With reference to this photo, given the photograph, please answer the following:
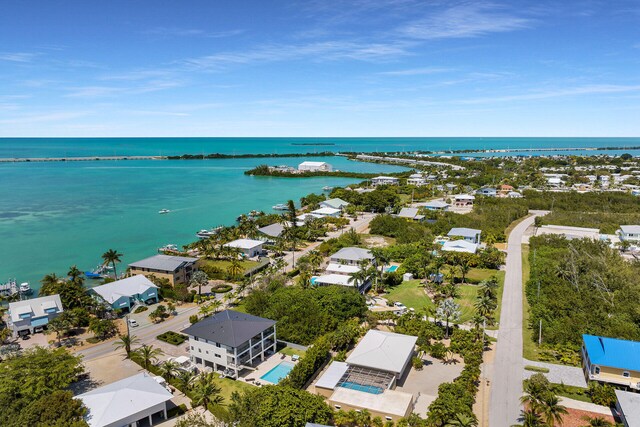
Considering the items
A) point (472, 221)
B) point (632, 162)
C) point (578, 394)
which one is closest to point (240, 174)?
point (472, 221)

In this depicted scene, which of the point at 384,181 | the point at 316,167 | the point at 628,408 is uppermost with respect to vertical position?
the point at 316,167

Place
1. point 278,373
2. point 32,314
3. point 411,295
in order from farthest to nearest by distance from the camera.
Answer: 1. point 411,295
2. point 32,314
3. point 278,373

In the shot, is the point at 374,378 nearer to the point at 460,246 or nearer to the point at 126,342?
the point at 126,342

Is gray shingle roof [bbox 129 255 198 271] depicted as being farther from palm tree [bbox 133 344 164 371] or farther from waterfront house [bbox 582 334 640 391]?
waterfront house [bbox 582 334 640 391]

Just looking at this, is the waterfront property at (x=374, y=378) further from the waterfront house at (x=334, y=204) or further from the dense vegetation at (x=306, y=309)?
the waterfront house at (x=334, y=204)

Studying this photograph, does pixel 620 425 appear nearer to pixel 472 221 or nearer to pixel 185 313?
pixel 185 313

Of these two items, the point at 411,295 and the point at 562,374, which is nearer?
the point at 562,374

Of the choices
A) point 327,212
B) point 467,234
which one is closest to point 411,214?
point 327,212
